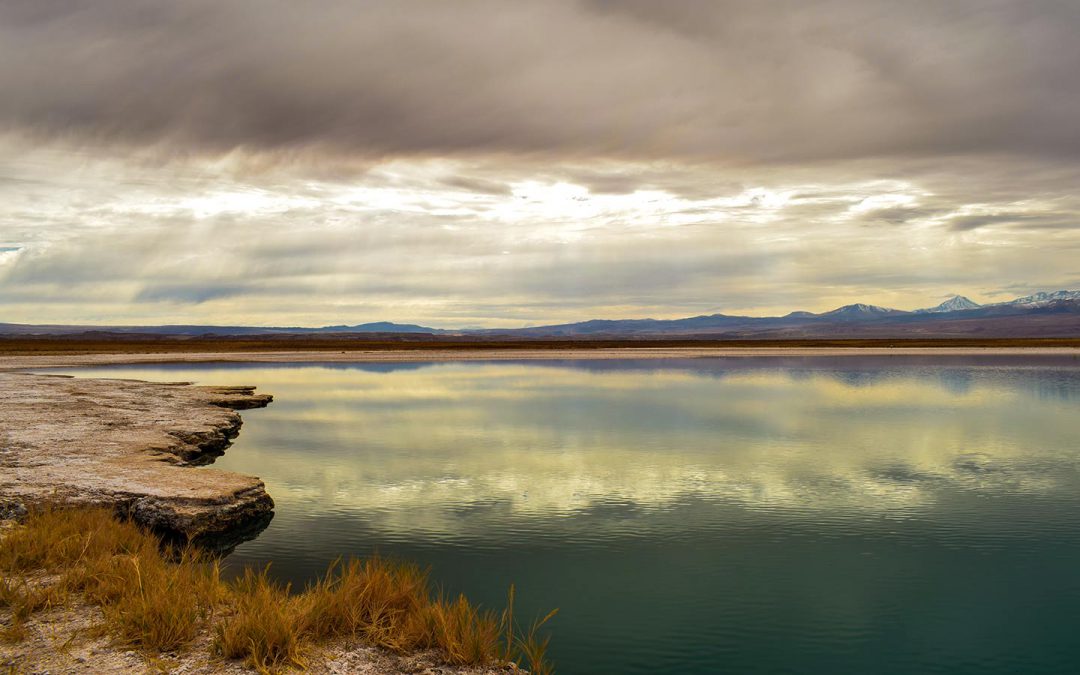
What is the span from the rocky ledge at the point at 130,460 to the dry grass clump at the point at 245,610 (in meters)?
2.84

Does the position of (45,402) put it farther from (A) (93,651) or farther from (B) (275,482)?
(A) (93,651)

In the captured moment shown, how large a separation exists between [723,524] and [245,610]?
33.2 feet

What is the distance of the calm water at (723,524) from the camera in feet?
34.2

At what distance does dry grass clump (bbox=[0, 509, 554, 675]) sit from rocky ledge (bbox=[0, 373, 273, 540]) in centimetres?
284

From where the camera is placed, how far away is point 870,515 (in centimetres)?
1666

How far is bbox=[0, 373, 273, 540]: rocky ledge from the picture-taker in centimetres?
1493

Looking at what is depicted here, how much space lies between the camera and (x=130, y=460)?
19078mm

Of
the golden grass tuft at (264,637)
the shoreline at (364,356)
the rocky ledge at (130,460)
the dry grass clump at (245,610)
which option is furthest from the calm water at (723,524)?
the shoreline at (364,356)

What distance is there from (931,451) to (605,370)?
48120 millimetres

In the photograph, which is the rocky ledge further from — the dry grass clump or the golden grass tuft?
the golden grass tuft

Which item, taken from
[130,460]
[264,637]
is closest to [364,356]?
Answer: [130,460]

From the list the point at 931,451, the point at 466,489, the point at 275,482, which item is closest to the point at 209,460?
the point at 275,482

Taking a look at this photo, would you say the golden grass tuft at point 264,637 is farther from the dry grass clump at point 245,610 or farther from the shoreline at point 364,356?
the shoreline at point 364,356

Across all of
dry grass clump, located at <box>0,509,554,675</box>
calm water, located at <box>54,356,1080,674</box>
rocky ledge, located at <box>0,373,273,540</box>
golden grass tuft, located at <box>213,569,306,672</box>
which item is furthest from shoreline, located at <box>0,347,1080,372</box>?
golden grass tuft, located at <box>213,569,306,672</box>
